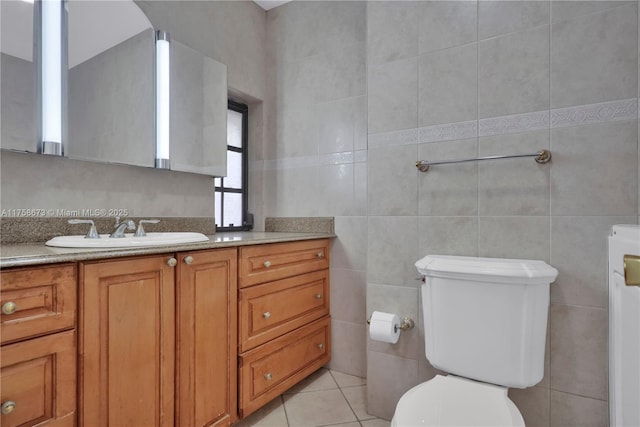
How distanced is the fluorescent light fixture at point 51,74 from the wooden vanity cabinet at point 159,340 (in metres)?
0.72

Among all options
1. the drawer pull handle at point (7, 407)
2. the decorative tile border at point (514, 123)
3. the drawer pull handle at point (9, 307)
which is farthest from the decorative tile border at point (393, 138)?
the drawer pull handle at point (7, 407)

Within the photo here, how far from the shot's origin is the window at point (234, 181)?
240 centimetres

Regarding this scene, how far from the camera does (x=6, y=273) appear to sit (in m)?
0.87

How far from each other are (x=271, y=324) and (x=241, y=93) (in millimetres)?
1578

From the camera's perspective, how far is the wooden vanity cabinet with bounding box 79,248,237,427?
3.43ft

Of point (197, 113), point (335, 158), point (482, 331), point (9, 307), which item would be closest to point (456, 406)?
point (482, 331)

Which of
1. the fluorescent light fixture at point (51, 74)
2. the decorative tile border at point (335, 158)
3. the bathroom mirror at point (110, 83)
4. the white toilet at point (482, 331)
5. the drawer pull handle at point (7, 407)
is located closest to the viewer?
the drawer pull handle at point (7, 407)

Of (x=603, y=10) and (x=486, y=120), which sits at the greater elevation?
(x=603, y=10)

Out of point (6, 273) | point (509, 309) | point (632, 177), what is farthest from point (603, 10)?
point (6, 273)

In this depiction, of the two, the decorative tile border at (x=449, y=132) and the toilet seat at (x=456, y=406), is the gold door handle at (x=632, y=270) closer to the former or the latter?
the toilet seat at (x=456, y=406)

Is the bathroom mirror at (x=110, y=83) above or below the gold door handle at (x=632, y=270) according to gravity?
above

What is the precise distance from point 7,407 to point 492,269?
4.98 feet

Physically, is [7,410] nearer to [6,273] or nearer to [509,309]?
[6,273]

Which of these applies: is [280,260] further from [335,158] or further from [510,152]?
[510,152]
